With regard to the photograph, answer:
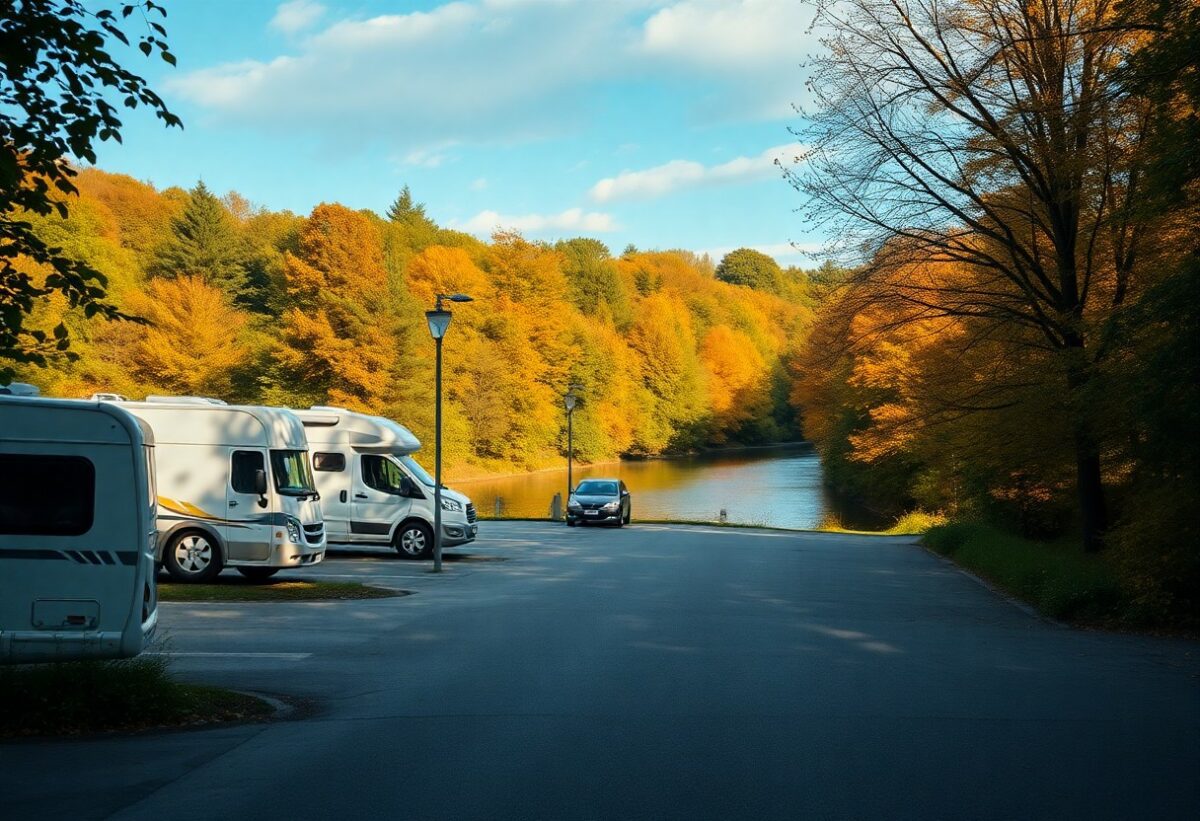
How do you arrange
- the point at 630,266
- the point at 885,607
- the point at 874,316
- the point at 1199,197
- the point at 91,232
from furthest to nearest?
the point at 630,266, the point at 91,232, the point at 874,316, the point at 885,607, the point at 1199,197

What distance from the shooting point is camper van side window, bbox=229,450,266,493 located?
18.3 meters

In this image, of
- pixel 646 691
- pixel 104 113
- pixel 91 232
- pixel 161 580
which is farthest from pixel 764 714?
pixel 91 232

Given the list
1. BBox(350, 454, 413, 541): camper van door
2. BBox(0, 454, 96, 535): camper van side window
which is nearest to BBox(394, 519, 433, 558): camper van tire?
BBox(350, 454, 413, 541): camper van door

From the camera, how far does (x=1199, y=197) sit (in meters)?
13.6

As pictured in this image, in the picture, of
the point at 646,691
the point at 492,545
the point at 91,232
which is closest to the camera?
the point at 646,691

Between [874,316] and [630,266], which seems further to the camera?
[630,266]

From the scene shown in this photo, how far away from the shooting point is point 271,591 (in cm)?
1725

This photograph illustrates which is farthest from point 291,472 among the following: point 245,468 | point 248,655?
point 248,655

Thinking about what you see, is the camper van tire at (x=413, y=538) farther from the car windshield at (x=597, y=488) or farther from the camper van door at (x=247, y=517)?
the car windshield at (x=597, y=488)

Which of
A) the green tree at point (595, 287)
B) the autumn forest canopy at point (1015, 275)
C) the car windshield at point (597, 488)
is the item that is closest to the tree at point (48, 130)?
the autumn forest canopy at point (1015, 275)

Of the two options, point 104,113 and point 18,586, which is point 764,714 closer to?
point 18,586

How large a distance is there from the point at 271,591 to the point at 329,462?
23.7 ft

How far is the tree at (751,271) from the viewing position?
549 feet

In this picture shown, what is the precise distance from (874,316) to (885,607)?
23.1 ft
